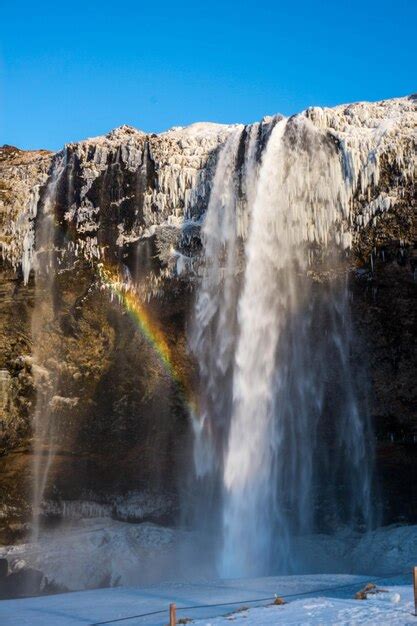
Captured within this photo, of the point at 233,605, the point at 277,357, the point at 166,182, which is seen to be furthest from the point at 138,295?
the point at 233,605

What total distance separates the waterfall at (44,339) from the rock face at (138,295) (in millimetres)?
90

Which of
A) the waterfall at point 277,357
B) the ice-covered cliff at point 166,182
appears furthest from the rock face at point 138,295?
the waterfall at point 277,357

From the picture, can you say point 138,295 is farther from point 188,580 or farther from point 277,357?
point 188,580

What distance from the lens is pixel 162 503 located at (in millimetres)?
30594

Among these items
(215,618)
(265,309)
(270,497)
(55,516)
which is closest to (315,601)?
(215,618)

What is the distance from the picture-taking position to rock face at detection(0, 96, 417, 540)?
2734 cm

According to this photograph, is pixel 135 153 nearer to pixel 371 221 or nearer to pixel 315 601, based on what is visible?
pixel 371 221

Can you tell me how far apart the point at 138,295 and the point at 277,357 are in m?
5.89

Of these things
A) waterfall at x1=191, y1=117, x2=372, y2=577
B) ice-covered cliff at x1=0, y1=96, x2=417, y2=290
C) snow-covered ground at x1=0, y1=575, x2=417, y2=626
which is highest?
ice-covered cliff at x1=0, y1=96, x2=417, y2=290

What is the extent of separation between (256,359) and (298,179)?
22.7 ft

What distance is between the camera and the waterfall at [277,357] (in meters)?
27.5

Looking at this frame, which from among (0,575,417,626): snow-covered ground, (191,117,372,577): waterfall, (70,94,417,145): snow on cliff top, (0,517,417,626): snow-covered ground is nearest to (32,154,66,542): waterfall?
(0,517,417,626): snow-covered ground

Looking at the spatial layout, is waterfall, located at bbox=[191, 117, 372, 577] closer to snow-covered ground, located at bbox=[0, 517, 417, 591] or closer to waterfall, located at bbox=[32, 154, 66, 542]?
snow-covered ground, located at bbox=[0, 517, 417, 591]

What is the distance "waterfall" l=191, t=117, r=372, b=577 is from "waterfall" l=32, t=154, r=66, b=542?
5.91 m
